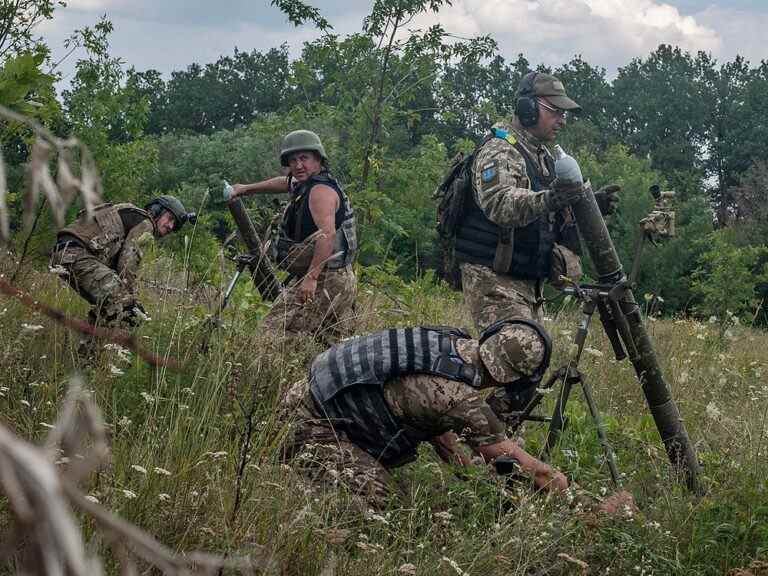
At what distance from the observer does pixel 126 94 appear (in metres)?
13.5

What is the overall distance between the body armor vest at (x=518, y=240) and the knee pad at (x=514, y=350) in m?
1.47

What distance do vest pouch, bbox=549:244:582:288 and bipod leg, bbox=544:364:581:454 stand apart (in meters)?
0.74

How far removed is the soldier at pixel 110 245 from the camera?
582cm

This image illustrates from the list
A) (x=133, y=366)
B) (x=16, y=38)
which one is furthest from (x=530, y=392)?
(x=16, y=38)

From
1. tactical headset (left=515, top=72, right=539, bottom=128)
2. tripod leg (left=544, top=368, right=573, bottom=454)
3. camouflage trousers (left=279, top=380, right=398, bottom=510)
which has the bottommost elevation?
camouflage trousers (left=279, top=380, right=398, bottom=510)

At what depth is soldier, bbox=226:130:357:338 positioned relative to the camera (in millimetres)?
6227

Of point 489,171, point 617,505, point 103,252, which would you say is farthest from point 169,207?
point 617,505

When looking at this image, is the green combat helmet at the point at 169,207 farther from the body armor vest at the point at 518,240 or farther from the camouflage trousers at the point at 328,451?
the camouflage trousers at the point at 328,451

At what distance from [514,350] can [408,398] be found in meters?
0.46

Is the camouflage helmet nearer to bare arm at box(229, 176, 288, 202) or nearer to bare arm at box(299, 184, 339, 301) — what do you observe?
bare arm at box(299, 184, 339, 301)

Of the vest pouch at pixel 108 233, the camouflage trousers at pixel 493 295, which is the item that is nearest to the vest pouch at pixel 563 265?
the camouflage trousers at pixel 493 295

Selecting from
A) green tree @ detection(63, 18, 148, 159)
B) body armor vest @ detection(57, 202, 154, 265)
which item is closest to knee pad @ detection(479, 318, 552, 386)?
body armor vest @ detection(57, 202, 154, 265)

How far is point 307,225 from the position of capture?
6.46 metres

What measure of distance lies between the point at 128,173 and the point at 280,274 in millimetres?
7972
